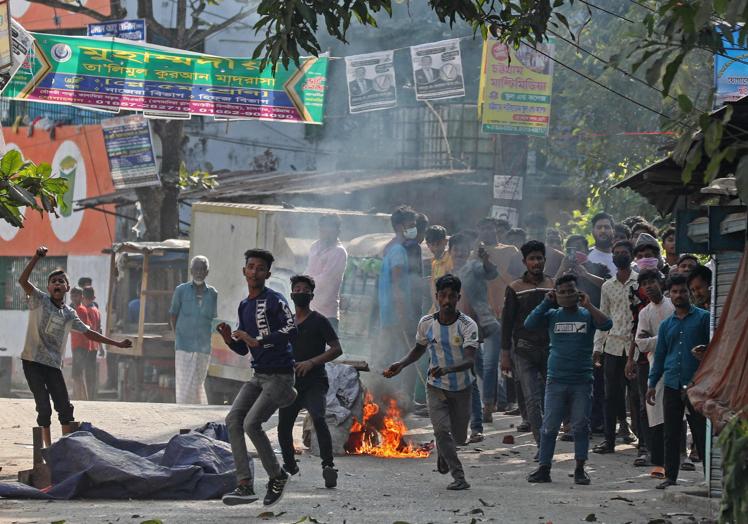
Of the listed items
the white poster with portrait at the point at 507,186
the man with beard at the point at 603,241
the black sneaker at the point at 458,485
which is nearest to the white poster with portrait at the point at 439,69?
the white poster with portrait at the point at 507,186

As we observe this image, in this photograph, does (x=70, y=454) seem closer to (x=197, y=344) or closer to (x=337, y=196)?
(x=197, y=344)

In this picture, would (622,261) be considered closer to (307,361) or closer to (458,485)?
(458,485)

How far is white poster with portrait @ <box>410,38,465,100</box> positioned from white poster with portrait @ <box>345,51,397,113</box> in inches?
18.7

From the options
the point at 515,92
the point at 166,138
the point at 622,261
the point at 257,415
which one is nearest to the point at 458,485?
the point at 257,415

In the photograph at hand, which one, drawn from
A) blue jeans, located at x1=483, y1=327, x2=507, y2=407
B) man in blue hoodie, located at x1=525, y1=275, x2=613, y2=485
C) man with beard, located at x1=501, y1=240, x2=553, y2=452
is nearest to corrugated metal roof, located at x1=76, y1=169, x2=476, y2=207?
blue jeans, located at x1=483, y1=327, x2=507, y2=407

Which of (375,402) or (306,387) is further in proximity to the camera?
(375,402)

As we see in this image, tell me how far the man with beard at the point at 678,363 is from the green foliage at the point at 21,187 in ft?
15.8

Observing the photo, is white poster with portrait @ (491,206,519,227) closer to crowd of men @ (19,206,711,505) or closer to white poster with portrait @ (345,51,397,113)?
white poster with portrait @ (345,51,397,113)

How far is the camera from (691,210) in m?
8.93

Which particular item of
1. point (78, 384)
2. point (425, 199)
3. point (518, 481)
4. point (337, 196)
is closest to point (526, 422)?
point (518, 481)

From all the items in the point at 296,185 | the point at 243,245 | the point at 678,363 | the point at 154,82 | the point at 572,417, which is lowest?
the point at 572,417

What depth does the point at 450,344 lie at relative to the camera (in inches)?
386

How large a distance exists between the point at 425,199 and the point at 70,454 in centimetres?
1685

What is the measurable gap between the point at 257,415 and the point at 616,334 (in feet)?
13.2
